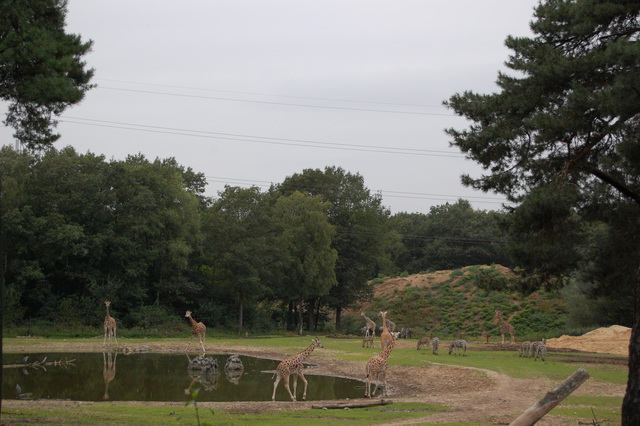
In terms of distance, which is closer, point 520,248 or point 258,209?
point 520,248

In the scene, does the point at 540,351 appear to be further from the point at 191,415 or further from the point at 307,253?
the point at 307,253

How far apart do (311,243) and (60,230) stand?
699 inches

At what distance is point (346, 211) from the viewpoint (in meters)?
58.3

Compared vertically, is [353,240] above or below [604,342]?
above

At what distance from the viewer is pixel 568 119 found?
1585cm

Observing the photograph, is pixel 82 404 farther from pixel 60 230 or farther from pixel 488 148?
pixel 60 230

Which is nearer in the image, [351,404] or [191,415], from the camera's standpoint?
[191,415]

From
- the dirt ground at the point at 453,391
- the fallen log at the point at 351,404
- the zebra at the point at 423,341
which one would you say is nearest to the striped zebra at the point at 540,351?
the dirt ground at the point at 453,391

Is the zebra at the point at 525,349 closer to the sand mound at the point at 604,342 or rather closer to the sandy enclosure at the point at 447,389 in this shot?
the sandy enclosure at the point at 447,389

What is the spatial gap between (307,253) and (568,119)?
115ft

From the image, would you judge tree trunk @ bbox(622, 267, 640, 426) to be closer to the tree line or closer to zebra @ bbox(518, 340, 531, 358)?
zebra @ bbox(518, 340, 531, 358)

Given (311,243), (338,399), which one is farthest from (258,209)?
(338,399)

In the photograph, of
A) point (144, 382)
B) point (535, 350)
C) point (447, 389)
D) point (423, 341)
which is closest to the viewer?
point (447, 389)

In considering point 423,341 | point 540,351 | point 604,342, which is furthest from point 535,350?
point 604,342
